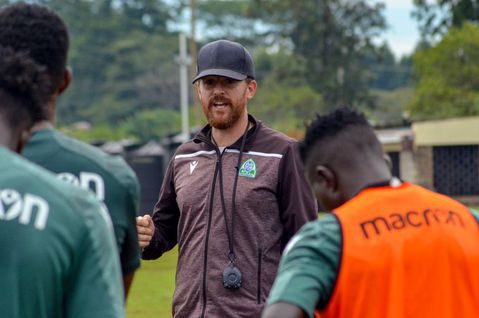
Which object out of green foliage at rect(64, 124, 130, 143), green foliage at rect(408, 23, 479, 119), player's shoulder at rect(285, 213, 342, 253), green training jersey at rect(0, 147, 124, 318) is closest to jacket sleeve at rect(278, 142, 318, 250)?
player's shoulder at rect(285, 213, 342, 253)

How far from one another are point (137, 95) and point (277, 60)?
1584 centimetres

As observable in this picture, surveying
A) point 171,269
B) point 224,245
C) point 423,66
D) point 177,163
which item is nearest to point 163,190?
point 177,163

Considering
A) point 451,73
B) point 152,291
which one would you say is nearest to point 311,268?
point 152,291

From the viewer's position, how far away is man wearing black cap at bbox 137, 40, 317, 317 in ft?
19.0

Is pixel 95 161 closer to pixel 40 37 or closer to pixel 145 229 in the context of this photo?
pixel 40 37

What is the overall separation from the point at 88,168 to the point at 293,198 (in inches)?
92.5

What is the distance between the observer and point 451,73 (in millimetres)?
59719

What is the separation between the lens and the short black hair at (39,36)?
344 centimetres

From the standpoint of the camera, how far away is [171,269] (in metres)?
20.0

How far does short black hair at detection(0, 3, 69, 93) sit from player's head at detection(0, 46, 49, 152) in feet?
0.19

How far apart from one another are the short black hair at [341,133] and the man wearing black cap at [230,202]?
1.66m

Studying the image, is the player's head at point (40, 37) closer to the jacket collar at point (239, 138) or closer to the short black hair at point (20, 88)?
the short black hair at point (20, 88)

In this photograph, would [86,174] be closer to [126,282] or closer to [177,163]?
[126,282]

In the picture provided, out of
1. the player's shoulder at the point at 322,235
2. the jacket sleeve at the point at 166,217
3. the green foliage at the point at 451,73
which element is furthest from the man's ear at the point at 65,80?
the green foliage at the point at 451,73
